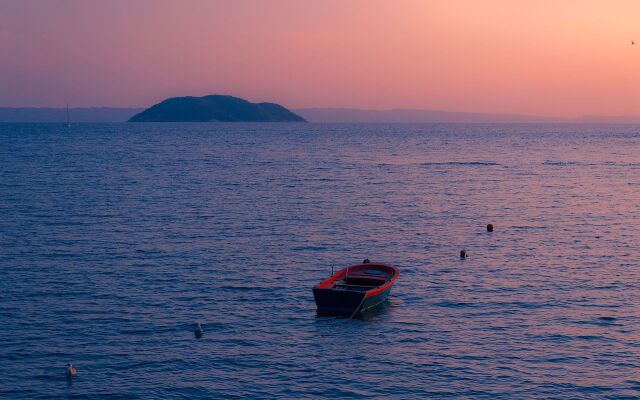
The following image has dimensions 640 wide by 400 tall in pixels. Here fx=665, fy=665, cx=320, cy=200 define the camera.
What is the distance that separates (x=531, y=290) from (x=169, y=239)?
29017 mm

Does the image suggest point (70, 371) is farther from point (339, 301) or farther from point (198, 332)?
point (339, 301)

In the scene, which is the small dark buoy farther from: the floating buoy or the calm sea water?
the floating buoy

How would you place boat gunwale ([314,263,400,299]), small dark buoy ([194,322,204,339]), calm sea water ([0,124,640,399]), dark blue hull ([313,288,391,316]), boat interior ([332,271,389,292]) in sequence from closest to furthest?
1. calm sea water ([0,124,640,399])
2. small dark buoy ([194,322,204,339])
3. dark blue hull ([313,288,391,316])
4. boat gunwale ([314,263,400,299])
5. boat interior ([332,271,389,292])

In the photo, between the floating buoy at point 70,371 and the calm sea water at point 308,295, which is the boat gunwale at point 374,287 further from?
the floating buoy at point 70,371

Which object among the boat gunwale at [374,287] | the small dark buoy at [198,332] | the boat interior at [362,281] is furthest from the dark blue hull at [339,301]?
the small dark buoy at [198,332]

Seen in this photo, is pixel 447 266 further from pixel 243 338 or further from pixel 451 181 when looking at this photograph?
pixel 451 181

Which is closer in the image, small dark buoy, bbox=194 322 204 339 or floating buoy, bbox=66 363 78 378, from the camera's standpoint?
floating buoy, bbox=66 363 78 378

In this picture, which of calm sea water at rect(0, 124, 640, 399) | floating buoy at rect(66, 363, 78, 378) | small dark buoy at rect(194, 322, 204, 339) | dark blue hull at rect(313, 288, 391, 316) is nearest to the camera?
floating buoy at rect(66, 363, 78, 378)

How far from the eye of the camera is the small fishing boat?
35094 mm

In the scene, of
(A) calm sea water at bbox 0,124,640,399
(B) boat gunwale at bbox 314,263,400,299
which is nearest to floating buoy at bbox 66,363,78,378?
(A) calm sea water at bbox 0,124,640,399

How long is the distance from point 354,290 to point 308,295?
351 cm

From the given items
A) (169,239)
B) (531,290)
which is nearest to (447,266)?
(531,290)

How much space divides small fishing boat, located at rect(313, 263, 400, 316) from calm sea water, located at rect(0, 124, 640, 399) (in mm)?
909

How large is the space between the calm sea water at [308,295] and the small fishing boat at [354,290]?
0.91 meters
